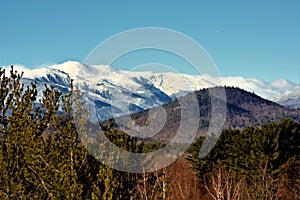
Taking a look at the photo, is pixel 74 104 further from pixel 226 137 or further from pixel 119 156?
pixel 226 137

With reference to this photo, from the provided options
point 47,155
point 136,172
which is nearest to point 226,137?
point 136,172

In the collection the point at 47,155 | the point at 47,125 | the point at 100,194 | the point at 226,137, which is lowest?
the point at 100,194

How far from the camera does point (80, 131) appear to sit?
13.0m

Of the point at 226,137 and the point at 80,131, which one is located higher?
the point at 226,137

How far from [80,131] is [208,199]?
40.9m

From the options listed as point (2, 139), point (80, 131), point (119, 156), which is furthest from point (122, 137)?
point (2, 139)

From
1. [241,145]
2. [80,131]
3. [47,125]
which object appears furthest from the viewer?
[241,145]

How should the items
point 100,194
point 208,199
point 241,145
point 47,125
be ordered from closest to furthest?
point 100,194 < point 47,125 < point 241,145 < point 208,199

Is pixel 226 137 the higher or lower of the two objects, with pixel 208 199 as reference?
higher

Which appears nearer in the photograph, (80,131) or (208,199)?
(80,131)

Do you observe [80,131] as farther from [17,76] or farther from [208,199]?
[208,199]

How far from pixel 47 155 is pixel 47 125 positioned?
1652 mm

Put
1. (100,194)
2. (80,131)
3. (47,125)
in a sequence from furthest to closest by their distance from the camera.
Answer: (47,125)
(80,131)
(100,194)

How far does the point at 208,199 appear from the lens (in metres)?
51.9
